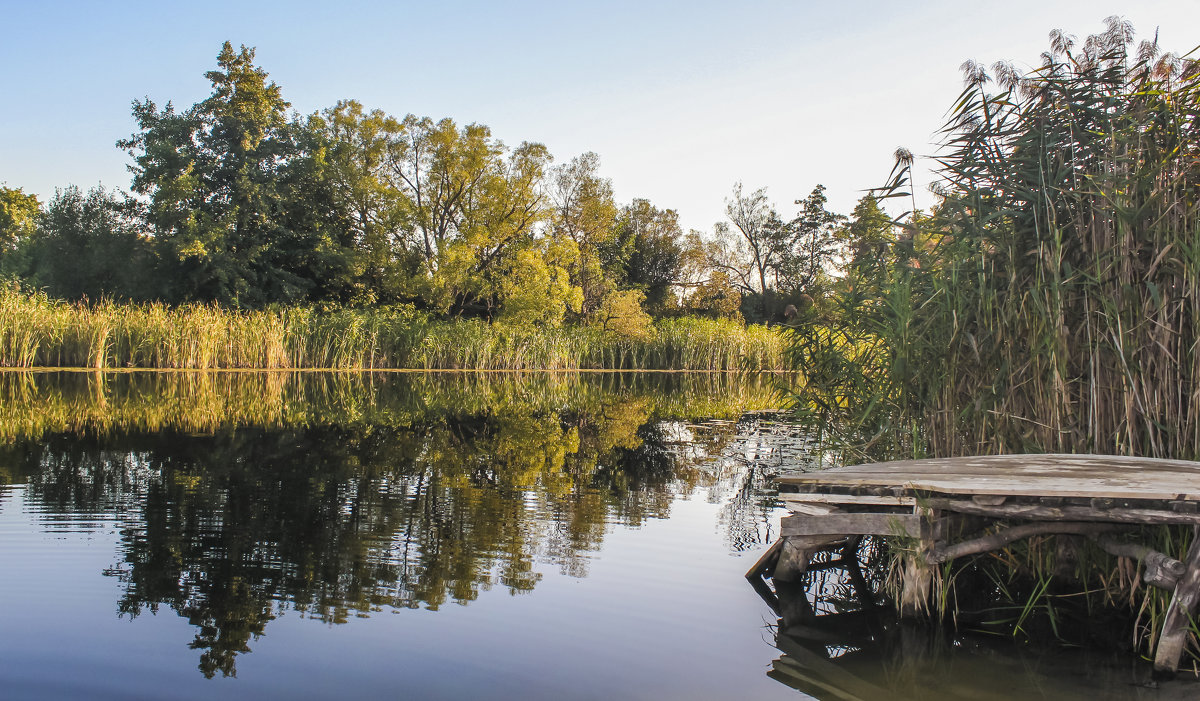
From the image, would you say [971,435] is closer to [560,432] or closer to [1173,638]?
[1173,638]

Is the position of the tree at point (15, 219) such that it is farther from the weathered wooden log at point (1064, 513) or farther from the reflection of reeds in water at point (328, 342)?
the weathered wooden log at point (1064, 513)

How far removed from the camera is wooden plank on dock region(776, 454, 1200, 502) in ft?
11.0

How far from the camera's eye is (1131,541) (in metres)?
4.06

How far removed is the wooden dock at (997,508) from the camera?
3369 mm

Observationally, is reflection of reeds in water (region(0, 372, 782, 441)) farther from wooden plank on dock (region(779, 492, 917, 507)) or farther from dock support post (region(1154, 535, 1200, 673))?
dock support post (region(1154, 535, 1200, 673))

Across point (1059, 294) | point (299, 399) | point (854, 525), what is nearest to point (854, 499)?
point (854, 525)

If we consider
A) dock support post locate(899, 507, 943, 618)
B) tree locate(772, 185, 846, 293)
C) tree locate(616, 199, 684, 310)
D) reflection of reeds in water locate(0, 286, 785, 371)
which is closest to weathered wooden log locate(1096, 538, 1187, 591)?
dock support post locate(899, 507, 943, 618)

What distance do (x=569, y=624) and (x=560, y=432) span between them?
24.3ft

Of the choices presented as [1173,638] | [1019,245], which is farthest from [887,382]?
[1173,638]

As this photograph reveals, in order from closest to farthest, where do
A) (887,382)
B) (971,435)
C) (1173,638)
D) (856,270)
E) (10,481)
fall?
(1173,638), (971,435), (887,382), (856,270), (10,481)

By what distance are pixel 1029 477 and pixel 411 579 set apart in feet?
10.3

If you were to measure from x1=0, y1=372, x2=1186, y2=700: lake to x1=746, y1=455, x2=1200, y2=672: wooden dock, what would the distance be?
38cm

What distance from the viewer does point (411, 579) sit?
176 inches

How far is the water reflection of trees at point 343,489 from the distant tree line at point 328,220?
639 inches
